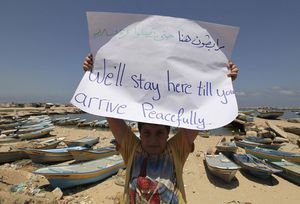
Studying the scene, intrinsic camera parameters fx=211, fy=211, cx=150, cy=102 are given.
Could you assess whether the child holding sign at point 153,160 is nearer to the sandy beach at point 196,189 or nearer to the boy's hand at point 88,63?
the boy's hand at point 88,63

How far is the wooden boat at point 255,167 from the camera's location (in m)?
8.44

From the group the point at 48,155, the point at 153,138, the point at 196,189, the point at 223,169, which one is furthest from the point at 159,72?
the point at 48,155

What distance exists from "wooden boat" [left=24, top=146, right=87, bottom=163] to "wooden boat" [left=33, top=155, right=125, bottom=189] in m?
2.55

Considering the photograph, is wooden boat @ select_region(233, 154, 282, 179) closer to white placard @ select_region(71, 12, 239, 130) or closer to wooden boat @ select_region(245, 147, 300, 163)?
wooden boat @ select_region(245, 147, 300, 163)

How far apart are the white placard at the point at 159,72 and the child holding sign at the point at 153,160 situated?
0.18m

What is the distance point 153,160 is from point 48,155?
10.3 metres

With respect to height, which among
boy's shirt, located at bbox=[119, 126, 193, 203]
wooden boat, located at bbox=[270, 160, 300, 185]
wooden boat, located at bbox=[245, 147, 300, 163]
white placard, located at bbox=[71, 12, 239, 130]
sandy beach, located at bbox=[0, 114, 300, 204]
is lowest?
sandy beach, located at bbox=[0, 114, 300, 204]

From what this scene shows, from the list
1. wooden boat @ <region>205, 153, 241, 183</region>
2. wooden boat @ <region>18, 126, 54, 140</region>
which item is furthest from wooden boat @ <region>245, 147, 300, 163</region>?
wooden boat @ <region>18, 126, 54, 140</region>

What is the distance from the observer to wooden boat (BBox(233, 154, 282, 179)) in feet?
27.7

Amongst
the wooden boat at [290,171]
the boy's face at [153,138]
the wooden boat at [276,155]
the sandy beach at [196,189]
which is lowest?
the sandy beach at [196,189]

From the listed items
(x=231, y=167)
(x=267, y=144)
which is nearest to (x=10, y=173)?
(x=231, y=167)

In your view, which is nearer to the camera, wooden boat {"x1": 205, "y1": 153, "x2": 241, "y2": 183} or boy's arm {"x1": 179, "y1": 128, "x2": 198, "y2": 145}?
boy's arm {"x1": 179, "y1": 128, "x2": 198, "y2": 145}

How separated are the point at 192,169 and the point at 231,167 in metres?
2.08

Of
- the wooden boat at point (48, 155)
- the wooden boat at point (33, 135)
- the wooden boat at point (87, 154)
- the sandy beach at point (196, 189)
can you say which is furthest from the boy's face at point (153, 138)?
the wooden boat at point (33, 135)
